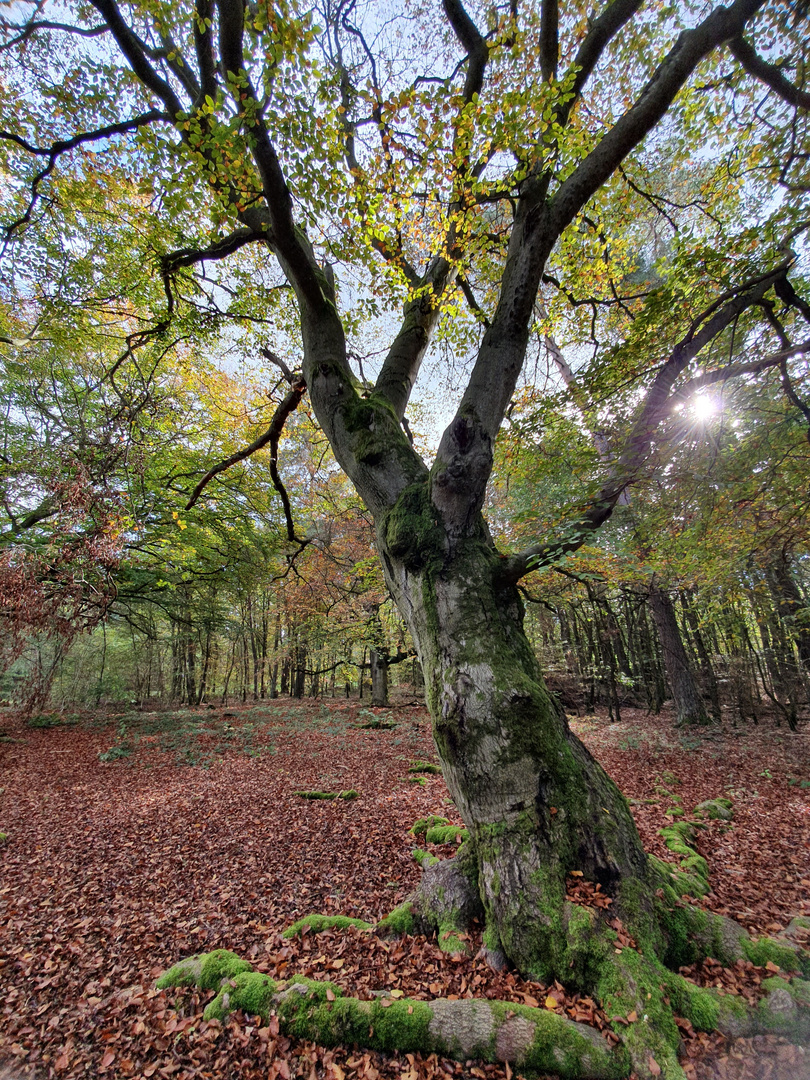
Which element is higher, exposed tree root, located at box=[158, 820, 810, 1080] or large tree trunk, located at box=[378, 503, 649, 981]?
large tree trunk, located at box=[378, 503, 649, 981]

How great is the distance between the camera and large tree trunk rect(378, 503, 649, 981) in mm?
2336

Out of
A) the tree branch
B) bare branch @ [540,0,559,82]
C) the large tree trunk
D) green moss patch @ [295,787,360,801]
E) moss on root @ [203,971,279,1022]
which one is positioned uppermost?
bare branch @ [540,0,559,82]

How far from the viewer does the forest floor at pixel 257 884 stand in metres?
2.06

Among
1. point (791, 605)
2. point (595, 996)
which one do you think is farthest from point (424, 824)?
point (791, 605)

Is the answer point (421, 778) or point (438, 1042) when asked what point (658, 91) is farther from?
point (421, 778)

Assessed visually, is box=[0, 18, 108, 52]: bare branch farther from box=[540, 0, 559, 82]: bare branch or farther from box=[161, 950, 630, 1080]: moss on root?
box=[161, 950, 630, 1080]: moss on root

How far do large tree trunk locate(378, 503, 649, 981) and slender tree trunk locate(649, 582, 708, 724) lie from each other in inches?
325

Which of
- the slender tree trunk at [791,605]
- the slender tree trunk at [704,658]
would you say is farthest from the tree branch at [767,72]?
the slender tree trunk at [704,658]

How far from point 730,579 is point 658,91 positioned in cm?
677

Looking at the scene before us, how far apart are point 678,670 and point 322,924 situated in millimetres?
9754

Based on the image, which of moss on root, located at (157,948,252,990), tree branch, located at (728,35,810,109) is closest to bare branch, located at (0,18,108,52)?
tree branch, located at (728,35,810,109)

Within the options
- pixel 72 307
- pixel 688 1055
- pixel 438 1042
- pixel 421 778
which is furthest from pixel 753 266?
pixel 72 307

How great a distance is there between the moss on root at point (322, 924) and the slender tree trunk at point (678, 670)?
9020 millimetres

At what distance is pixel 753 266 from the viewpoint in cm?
409
